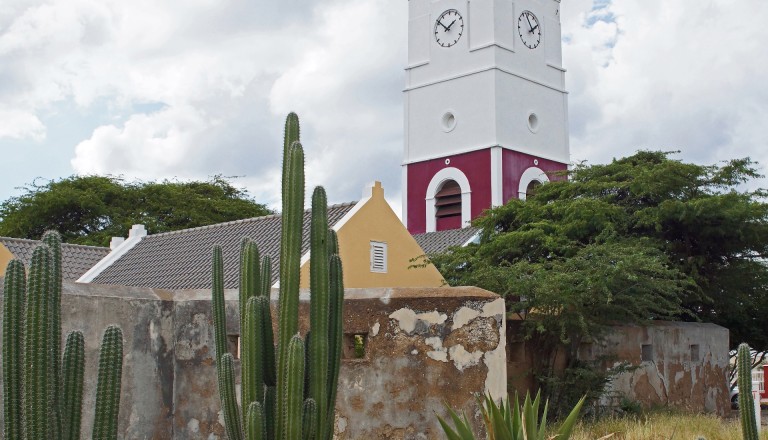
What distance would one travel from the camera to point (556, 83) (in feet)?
120

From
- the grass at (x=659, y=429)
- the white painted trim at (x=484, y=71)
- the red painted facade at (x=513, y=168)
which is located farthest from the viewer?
the white painted trim at (x=484, y=71)

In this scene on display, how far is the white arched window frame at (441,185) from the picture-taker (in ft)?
109

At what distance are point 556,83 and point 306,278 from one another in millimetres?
21359

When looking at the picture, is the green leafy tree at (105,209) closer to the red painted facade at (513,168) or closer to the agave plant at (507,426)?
the red painted facade at (513,168)

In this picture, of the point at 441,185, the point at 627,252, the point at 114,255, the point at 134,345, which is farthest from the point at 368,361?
the point at 441,185

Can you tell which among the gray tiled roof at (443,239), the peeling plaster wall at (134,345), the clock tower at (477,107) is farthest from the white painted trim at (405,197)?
the peeling plaster wall at (134,345)

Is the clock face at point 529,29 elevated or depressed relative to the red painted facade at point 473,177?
elevated

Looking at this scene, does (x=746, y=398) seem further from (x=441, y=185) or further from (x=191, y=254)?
(x=441, y=185)

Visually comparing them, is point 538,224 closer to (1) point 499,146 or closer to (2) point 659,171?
(2) point 659,171

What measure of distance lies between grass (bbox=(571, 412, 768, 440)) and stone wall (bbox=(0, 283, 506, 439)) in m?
2.58

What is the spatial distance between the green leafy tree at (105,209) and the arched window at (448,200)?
890 centimetres

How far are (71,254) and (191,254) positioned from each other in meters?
4.13

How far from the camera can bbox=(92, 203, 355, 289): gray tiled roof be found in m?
20.1

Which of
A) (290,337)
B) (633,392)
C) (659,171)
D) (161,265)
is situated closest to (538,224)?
(659,171)
